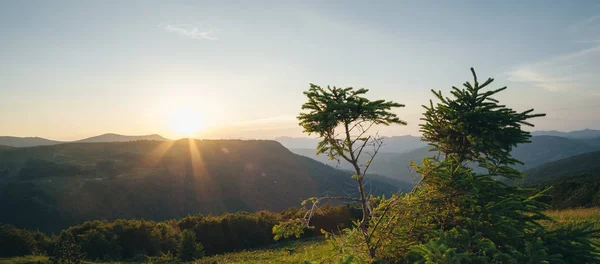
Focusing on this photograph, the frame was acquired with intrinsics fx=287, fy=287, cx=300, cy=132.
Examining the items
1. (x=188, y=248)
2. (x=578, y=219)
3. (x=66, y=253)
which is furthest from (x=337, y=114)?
(x=188, y=248)

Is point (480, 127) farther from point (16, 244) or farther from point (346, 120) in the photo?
point (16, 244)

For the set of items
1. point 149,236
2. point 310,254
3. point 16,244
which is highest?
point 310,254

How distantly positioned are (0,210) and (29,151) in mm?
54725

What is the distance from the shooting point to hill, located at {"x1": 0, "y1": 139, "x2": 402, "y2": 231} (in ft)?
294

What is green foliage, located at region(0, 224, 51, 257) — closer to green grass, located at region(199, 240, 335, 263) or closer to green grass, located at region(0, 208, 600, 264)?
green grass, located at region(0, 208, 600, 264)

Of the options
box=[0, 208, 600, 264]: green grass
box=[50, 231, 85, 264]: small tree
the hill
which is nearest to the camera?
box=[0, 208, 600, 264]: green grass

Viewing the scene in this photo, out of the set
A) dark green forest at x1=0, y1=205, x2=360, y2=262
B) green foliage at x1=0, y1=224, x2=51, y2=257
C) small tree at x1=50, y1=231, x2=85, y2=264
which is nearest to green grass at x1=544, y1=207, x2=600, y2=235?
dark green forest at x1=0, y1=205, x2=360, y2=262

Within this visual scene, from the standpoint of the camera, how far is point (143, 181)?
114m

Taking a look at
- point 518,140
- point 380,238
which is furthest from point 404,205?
point 518,140

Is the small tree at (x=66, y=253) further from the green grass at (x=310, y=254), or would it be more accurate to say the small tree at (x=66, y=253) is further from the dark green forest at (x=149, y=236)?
the green grass at (x=310, y=254)

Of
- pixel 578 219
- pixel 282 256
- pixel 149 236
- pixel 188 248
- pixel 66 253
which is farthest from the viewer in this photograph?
pixel 149 236

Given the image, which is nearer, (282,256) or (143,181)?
(282,256)

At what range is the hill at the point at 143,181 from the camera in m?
89.7

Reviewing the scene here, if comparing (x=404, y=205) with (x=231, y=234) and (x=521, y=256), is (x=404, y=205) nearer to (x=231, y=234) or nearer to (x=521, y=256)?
(x=521, y=256)
